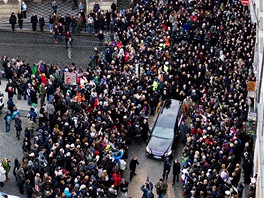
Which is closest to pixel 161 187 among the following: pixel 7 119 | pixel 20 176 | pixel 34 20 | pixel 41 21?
pixel 20 176

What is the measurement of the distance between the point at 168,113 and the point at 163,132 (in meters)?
1.76

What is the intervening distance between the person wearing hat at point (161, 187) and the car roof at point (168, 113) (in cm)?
581

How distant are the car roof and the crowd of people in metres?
0.67

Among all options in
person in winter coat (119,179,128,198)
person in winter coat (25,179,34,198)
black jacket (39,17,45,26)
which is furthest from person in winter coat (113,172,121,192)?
black jacket (39,17,45,26)

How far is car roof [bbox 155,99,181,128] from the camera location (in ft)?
181

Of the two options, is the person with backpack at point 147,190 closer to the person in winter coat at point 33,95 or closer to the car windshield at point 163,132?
the car windshield at point 163,132

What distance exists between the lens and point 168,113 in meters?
56.1

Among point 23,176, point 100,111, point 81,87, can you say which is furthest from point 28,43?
point 23,176

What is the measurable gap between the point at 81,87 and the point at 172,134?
730 cm

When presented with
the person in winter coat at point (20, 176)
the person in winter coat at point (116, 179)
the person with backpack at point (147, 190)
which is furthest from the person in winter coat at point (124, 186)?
the person in winter coat at point (20, 176)

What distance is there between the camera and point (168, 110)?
185ft

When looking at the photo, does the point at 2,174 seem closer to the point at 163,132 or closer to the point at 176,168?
the point at 176,168

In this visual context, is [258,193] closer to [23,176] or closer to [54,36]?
[23,176]

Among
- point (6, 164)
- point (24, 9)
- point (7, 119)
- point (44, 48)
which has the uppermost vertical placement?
point (24, 9)
